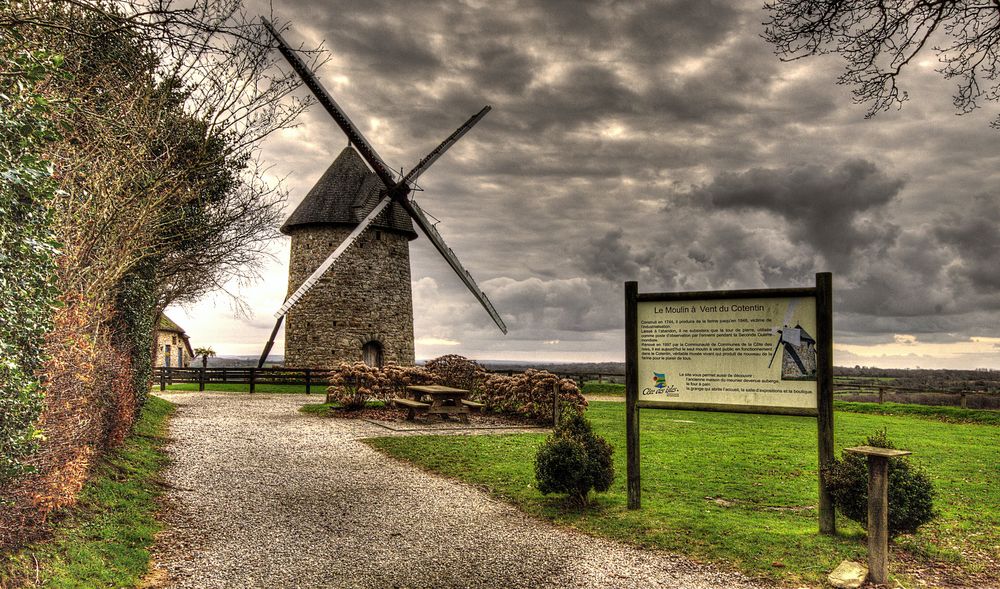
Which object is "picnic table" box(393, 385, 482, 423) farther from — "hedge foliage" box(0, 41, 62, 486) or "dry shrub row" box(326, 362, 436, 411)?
"hedge foliage" box(0, 41, 62, 486)

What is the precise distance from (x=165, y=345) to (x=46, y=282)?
4069 centimetres

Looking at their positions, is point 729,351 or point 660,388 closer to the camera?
point 729,351

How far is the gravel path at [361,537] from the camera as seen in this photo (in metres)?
5.33

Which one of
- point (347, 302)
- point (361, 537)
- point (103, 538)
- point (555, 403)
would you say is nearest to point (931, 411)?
point (555, 403)

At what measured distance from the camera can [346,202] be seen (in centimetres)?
2852

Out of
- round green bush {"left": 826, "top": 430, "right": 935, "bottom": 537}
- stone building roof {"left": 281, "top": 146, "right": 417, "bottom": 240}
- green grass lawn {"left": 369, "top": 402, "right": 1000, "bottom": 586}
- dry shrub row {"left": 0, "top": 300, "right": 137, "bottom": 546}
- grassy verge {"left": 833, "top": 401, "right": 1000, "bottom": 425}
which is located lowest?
grassy verge {"left": 833, "top": 401, "right": 1000, "bottom": 425}

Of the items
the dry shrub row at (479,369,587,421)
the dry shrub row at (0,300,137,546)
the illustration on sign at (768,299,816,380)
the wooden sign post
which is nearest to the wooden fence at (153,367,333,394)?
the dry shrub row at (479,369,587,421)

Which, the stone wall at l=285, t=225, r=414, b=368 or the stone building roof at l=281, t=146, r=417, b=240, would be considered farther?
the stone building roof at l=281, t=146, r=417, b=240

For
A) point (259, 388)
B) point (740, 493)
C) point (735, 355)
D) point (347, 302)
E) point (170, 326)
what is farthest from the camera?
point (170, 326)

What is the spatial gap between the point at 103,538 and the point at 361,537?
2.34 metres

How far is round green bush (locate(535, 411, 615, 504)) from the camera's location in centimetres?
739

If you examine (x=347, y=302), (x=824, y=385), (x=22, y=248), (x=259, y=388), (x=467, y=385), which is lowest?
(x=259, y=388)

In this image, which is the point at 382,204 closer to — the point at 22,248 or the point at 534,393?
the point at 534,393

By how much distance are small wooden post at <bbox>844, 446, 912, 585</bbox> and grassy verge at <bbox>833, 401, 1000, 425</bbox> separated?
20.1m
